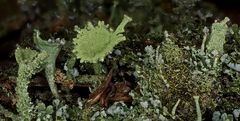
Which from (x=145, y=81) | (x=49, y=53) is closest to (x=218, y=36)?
(x=145, y=81)

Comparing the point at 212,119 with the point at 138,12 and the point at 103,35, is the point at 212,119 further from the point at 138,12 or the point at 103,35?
the point at 138,12

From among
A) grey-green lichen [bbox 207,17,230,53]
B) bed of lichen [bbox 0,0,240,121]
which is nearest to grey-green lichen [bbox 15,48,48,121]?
bed of lichen [bbox 0,0,240,121]

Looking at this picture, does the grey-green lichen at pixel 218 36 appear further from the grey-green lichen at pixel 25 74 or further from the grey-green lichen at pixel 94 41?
the grey-green lichen at pixel 25 74

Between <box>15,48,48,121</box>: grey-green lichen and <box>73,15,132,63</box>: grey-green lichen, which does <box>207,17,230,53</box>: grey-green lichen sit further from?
<box>15,48,48,121</box>: grey-green lichen

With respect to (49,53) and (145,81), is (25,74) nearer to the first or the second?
(49,53)

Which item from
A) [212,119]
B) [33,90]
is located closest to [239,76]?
[212,119]

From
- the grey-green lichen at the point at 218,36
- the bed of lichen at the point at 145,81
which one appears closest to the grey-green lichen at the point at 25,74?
the bed of lichen at the point at 145,81
